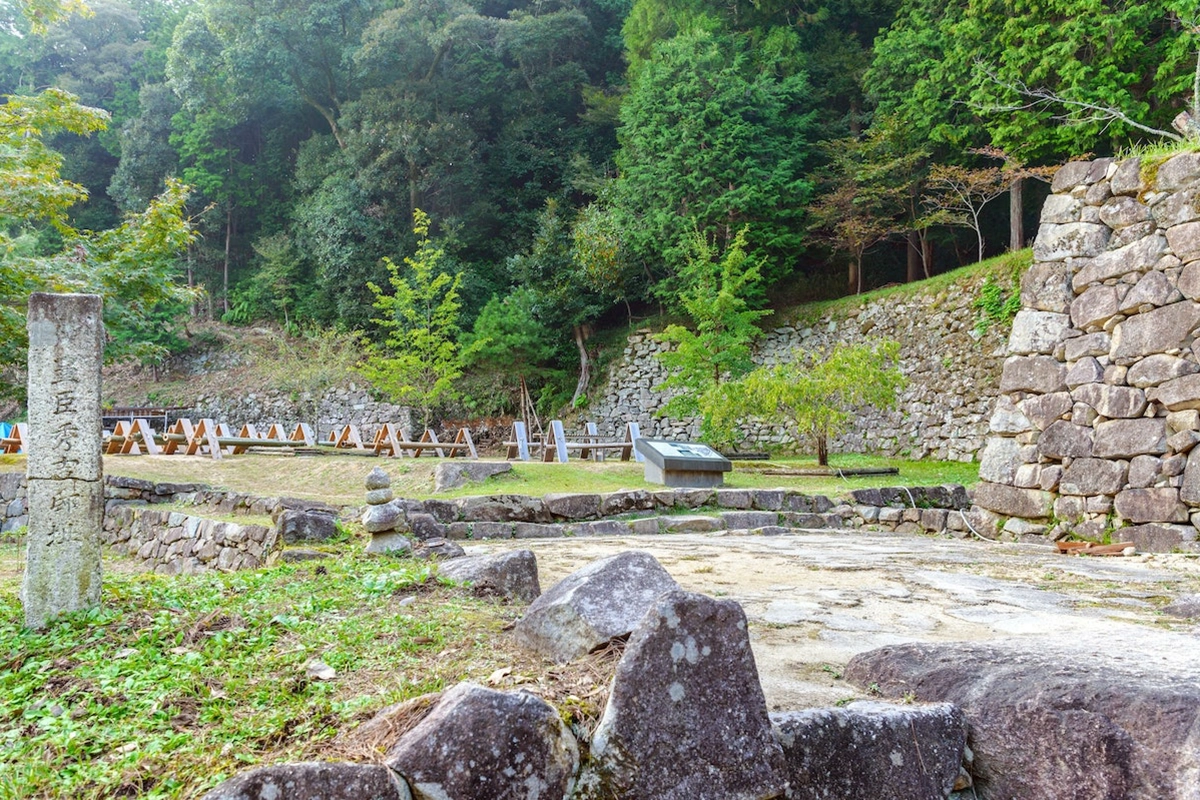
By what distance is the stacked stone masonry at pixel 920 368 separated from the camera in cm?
1565

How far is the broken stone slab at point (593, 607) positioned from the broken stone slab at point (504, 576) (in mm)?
832

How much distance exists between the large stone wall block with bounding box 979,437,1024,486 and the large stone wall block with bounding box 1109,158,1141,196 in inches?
93.4

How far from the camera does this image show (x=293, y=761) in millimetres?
1781

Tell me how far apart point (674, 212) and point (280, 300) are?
50.7 ft

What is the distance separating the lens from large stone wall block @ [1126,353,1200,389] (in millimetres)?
6090

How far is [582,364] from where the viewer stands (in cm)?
2291

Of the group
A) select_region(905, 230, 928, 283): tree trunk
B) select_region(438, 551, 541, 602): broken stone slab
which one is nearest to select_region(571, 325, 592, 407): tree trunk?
select_region(905, 230, 928, 283): tree trunk

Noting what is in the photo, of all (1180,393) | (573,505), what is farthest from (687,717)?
(573,505)

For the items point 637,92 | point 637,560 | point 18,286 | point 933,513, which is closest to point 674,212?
point 637,92

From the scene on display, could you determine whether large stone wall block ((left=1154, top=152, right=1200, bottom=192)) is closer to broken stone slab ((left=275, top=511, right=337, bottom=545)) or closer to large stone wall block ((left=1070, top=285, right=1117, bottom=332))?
large stone wall block ((left=1070, top=285, right=1117, bottom=332))

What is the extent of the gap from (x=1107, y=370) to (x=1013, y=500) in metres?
1.40

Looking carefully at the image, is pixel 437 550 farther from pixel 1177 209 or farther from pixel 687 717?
pixel 1177 209

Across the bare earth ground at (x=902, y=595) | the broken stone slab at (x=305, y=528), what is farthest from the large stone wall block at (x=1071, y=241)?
the broken stone slab at (x=305, y=528)

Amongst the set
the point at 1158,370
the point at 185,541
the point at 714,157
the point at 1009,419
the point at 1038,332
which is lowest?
the point at 185,541
